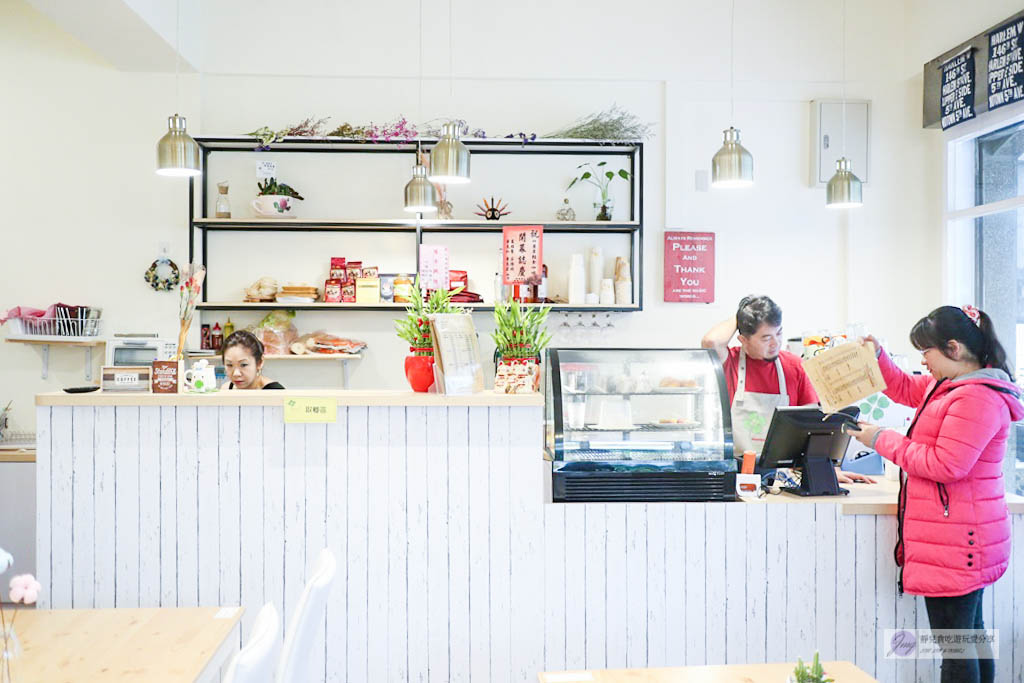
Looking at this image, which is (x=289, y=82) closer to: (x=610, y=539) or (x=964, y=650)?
(x=610, y=539)

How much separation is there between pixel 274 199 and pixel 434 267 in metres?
2.31

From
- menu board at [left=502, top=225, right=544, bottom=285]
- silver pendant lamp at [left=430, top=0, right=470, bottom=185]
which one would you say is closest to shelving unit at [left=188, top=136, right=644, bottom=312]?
silver pendant lamp at [left=430, top=0, right=470, bottom=185]

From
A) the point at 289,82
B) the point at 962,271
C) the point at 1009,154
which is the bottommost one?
the point at 962,271

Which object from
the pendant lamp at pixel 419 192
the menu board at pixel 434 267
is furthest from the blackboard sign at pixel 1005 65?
the menu board at pixel 434 267

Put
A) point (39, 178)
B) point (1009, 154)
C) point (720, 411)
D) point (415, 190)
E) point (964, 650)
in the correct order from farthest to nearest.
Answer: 1. point (39, 178)
2. point (1009, 154)
3. point (415, 190)
4. point (720, 411)
5. point (964, 650)

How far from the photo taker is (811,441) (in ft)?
9.48

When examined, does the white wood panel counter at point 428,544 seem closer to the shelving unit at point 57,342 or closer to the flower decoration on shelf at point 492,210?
the shelving unit at point 57,342

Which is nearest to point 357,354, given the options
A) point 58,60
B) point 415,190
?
point 415,190

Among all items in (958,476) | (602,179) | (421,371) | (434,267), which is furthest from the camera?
(602,179)

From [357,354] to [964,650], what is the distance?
363 centimetres

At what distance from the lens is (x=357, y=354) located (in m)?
5.21

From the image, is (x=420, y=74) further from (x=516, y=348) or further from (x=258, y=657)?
(x=258, y=657)

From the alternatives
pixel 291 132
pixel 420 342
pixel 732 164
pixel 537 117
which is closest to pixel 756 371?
pixel 732 164

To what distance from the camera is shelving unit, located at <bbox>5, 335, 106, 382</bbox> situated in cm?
489
